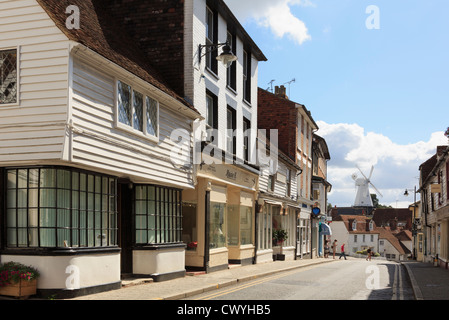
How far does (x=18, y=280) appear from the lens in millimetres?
10961

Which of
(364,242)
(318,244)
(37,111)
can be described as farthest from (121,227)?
(364,242)

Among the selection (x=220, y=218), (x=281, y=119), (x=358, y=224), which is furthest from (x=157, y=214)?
(x=358, y=224)

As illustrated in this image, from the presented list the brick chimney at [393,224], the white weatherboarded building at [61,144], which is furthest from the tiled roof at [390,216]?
the white weatherboarded building at [61,144]

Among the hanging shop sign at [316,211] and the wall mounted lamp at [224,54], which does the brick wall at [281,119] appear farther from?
the wall mounted lamp at [224,54]

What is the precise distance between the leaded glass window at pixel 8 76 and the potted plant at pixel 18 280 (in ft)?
12.0

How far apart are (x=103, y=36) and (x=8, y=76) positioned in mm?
3698

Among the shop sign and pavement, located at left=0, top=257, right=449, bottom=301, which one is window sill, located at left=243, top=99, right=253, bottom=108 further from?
pavement, located at left=0, top=257, right=449, bottom=301

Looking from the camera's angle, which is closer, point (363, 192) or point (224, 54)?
point (224, 54)

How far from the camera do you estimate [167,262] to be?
53.4 ft

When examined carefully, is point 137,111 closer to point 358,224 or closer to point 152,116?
point 152,116

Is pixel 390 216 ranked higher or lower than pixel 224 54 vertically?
lower

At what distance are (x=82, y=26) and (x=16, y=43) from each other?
207cm

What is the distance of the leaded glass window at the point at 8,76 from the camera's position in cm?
1194
